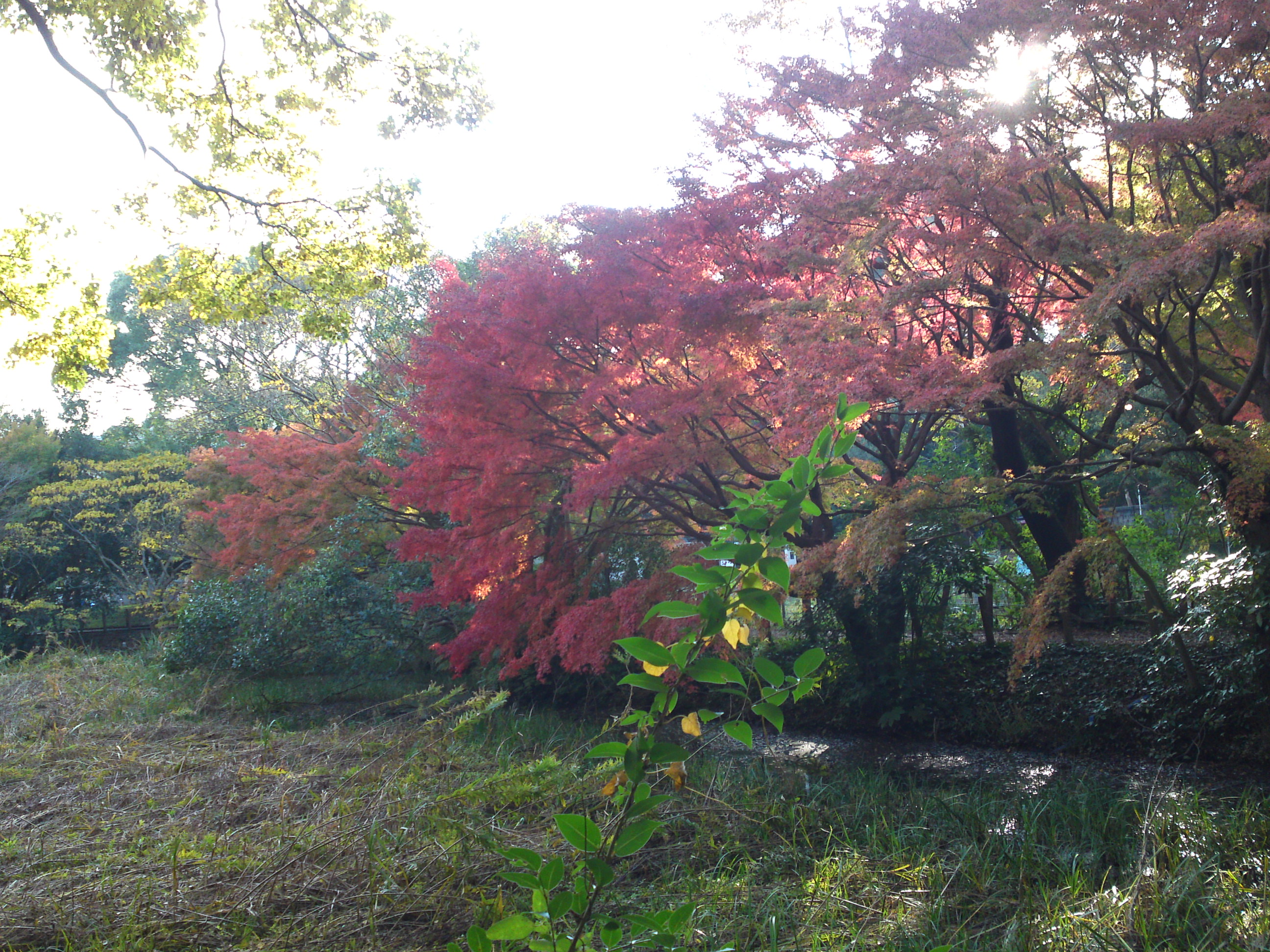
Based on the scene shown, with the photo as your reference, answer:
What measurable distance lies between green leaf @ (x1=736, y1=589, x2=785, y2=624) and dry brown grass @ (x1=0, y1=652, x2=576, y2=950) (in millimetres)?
2299

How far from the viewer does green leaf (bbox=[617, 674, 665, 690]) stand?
3.46ft

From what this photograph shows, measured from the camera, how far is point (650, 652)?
39.8 inches

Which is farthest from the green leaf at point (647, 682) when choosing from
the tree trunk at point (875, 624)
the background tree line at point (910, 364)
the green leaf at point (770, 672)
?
the tree trunk at point (875, 624)

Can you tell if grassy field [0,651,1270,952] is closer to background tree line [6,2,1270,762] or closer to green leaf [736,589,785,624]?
green leaf [736,589,785,624]

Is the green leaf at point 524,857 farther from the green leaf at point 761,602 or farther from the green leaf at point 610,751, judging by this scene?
the green leaf at point 761,602

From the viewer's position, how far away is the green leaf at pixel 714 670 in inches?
40.1

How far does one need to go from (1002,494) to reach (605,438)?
3.60 meters

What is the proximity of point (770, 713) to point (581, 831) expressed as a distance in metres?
0.30

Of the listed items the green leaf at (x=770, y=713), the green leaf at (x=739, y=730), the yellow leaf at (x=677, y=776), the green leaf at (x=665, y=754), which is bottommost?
the yellow leaf at (x=677, y=776)

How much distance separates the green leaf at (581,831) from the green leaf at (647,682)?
18cm

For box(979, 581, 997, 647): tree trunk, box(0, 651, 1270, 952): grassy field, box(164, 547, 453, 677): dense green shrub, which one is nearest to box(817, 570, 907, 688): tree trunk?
box(979, 581, 997, 647): tree trunk

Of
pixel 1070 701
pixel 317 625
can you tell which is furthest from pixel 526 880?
pixel 317 625

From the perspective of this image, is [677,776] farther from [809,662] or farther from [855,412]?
[855,412]

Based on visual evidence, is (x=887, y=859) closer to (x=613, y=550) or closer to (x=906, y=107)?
(x=906, y=107)
